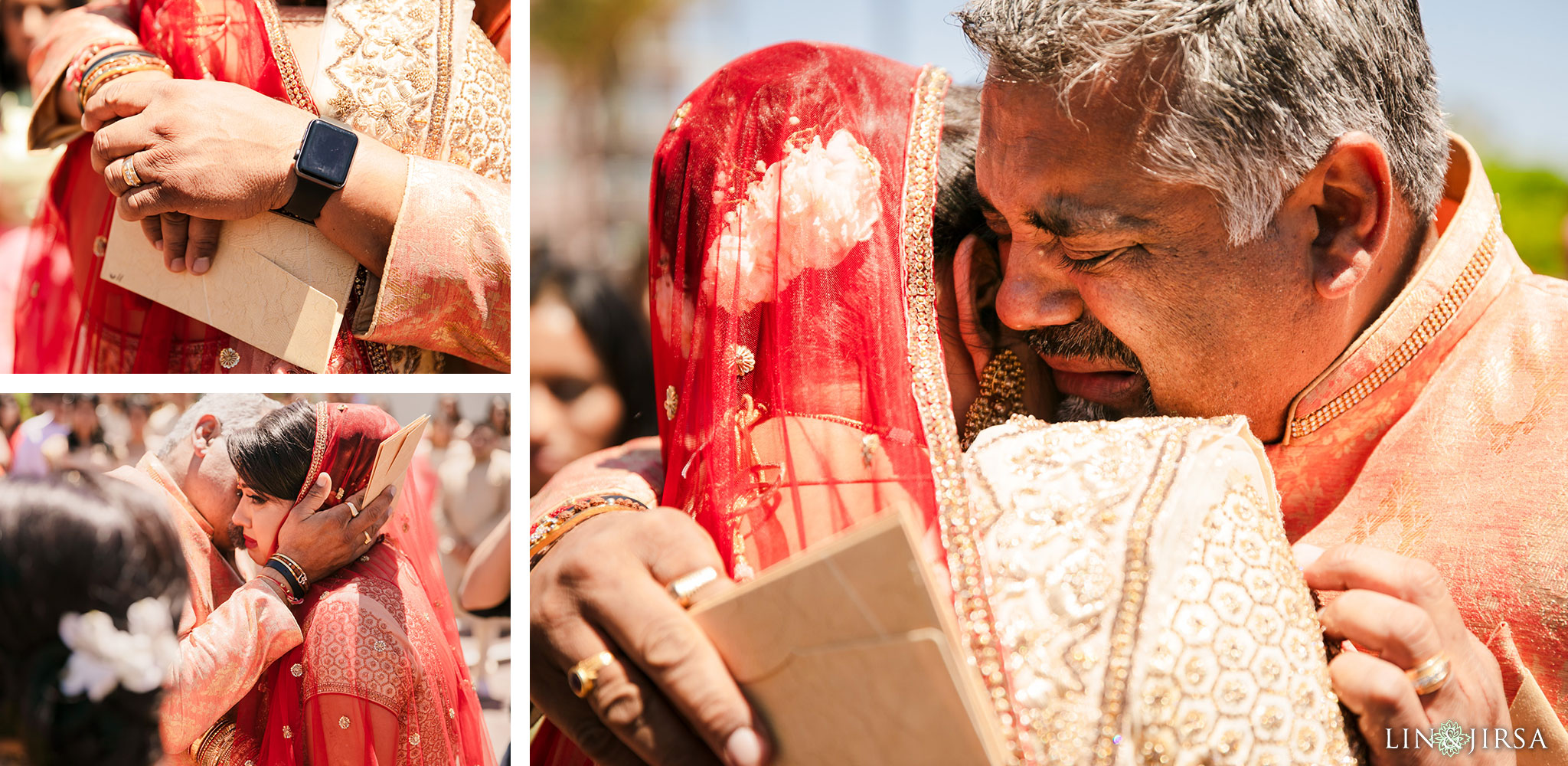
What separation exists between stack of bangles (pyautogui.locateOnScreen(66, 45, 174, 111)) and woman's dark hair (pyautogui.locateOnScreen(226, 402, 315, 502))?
40 cm

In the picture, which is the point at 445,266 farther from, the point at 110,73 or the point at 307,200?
the point at 110,73

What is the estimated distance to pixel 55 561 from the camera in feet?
3.47

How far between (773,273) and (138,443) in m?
0.69

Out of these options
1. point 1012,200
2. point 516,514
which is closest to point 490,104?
point 516,514

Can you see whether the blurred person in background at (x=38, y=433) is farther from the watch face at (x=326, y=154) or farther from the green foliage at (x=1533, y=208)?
the green foliage at (x=1533, y=208)

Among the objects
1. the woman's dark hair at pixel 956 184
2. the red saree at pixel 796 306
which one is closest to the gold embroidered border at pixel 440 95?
the red saree at pixel 796 306

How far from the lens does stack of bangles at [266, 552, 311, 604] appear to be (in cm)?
110

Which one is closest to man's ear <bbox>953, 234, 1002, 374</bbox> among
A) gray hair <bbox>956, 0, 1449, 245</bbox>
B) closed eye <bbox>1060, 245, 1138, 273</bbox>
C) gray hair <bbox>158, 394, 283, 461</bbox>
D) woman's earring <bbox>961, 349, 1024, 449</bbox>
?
woman's earring <bbox>961, 349, 1024, 449</bbox>

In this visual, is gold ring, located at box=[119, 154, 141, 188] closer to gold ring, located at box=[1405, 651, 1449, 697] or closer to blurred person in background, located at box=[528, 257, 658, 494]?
gold ring, located at box=[1405, 651, 1449, 697]

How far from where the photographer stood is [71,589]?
1058mm

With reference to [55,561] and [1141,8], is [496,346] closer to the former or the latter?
[55,561]

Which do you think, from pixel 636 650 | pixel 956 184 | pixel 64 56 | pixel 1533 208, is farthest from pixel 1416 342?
pixel 1533 208

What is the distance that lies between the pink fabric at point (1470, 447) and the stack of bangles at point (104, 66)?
54.3 inches

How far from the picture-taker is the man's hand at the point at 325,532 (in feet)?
3.64
